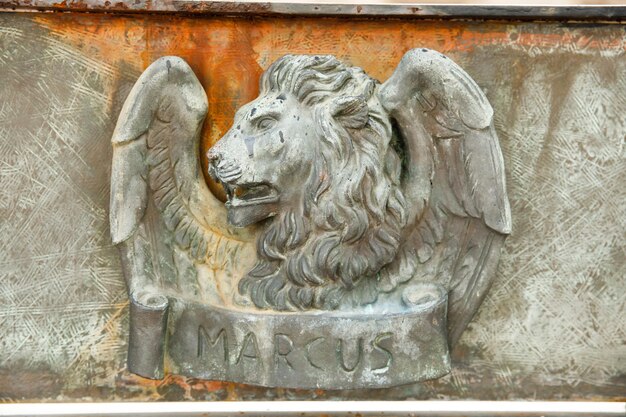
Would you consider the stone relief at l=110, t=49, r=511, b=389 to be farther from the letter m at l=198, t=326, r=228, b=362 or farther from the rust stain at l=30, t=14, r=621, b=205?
the rust stain at l=30, t=14, r=621, b=205

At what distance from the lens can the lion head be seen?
7.89 feet

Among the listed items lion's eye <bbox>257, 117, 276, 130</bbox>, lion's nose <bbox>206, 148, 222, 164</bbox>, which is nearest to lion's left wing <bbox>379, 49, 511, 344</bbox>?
lion's eye <bbox>257, 117, 276, 130</bbox>

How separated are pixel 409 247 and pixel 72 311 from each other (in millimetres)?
977

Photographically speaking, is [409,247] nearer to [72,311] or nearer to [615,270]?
[615,270]

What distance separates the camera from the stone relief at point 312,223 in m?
2.42

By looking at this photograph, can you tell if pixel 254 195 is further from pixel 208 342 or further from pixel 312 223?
pixel 208 342

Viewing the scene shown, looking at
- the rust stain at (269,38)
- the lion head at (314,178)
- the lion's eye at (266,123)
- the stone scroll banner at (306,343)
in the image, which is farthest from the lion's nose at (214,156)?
the stone scroll banner at (306,343)

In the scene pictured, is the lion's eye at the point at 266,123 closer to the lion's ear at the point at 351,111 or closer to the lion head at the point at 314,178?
the lion head at the point at 314,178

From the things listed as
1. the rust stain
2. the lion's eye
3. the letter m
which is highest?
the rust stain

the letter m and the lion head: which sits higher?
the lion head

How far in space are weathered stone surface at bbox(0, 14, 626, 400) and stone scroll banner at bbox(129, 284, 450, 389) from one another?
0.57 ft

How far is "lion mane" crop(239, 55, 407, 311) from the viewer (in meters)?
2.42

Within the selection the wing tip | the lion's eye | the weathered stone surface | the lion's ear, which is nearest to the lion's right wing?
the wing tip

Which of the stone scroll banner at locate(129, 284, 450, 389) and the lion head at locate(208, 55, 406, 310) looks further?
the stone scroll banner at locate(129, 284, 450, 389)
